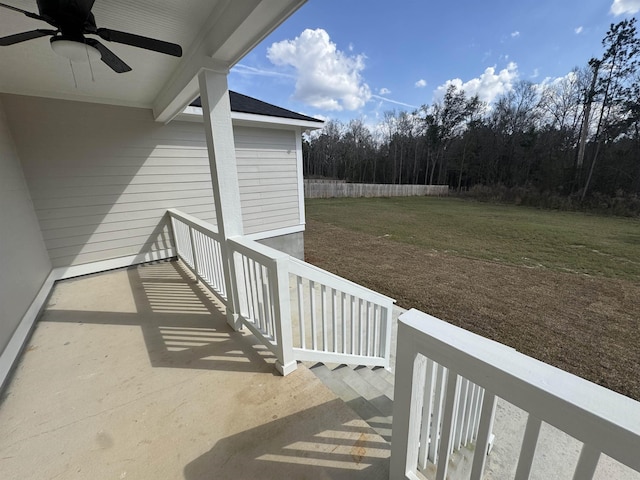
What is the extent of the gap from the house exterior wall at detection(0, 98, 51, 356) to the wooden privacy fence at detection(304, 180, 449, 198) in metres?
19.0

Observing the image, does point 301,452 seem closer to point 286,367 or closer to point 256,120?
point 286,367

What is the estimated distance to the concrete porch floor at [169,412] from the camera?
55.9 inches

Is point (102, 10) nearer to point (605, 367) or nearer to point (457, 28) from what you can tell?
point (605, 367)

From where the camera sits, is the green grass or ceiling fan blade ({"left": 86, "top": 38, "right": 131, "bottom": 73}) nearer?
ceiling fan blade ({"left": 86, "top": 38, "right": 131, "bottom": 73})

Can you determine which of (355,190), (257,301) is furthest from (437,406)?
(355,190)

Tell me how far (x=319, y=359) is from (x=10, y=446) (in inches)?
77.8

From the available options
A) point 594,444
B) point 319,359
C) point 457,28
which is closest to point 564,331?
point 319,359

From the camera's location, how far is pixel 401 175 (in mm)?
33438

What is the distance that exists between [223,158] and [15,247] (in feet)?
8.24

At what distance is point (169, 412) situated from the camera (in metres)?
1.74

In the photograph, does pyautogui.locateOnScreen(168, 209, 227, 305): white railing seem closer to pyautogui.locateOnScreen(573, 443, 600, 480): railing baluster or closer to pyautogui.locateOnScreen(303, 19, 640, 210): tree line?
pyautogui.locateOnScreen(573, 443, 600, 480): railing baluster

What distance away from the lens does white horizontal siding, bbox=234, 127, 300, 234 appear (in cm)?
522

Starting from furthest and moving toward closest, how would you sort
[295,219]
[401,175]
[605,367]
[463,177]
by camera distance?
1. [401,175]
2. [463,177]
3. [295,219]
4. [605,367]

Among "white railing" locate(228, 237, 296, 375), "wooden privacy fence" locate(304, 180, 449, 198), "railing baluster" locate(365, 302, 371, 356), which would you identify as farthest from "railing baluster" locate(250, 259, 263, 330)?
"wooden privacy fence" locate(304, 180, 449, 198)
